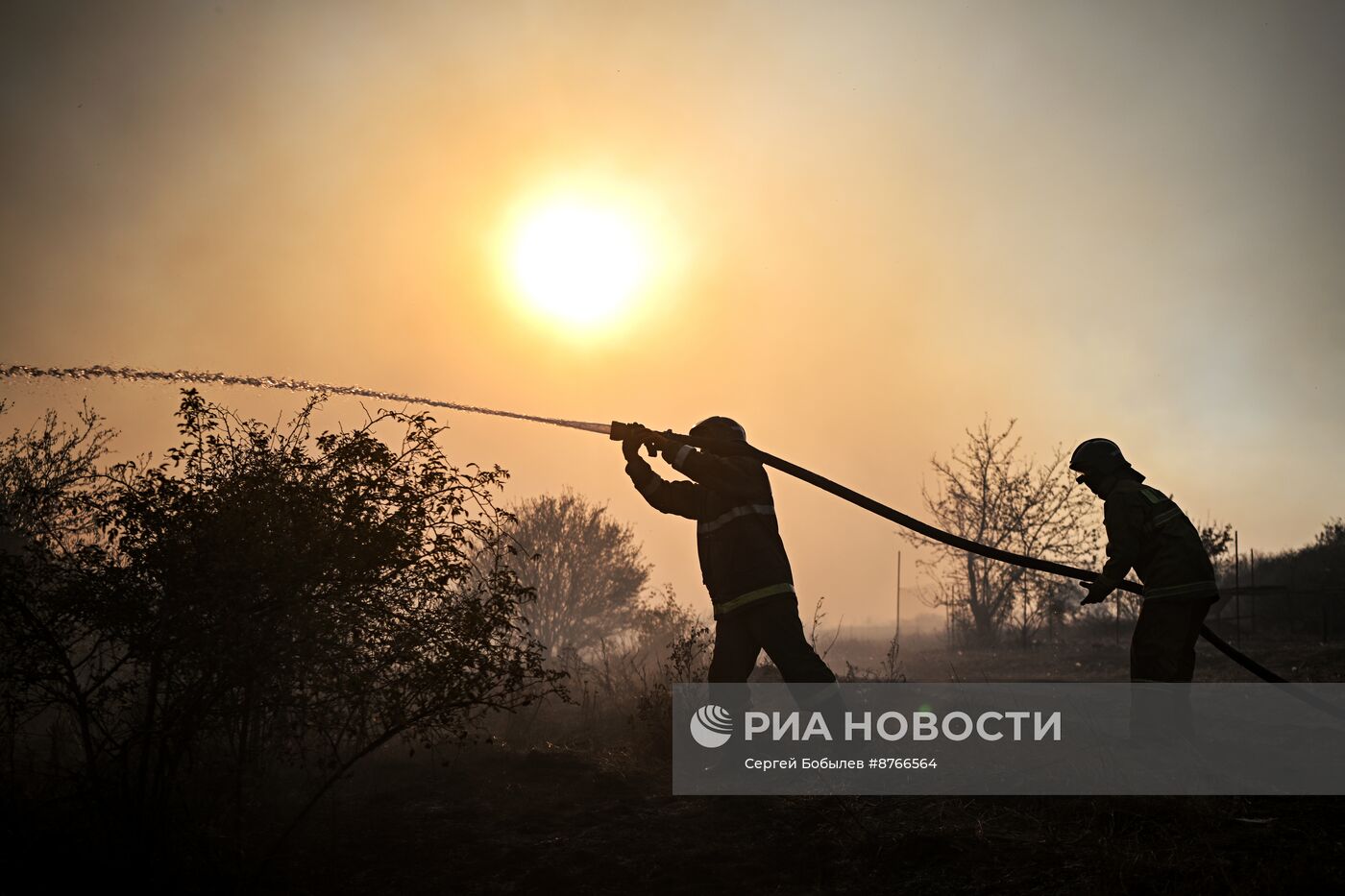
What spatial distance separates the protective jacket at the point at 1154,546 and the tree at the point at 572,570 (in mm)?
22446

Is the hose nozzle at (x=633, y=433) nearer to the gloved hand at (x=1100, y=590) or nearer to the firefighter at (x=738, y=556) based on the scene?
the firefighter at (x=738, y=556)

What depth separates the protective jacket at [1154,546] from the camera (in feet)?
19.8

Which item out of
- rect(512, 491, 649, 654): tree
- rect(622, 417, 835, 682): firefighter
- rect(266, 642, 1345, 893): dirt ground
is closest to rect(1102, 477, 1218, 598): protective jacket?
rect(266, 642, 1345, 893): dirt ground

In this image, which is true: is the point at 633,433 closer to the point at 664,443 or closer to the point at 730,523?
the point at 664,443

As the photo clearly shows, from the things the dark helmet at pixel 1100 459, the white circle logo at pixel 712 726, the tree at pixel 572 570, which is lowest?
the white circle logo at pixel 712 726

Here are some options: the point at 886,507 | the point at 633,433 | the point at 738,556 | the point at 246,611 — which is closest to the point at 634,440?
the point at 633,433

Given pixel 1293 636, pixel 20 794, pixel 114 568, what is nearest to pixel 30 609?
pixel 114 568

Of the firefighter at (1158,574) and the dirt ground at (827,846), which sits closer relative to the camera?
the dirt ground at (827,846)

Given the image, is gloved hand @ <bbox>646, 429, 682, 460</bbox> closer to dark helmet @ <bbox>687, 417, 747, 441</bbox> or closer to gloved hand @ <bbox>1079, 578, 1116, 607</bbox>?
dark helmet @ <bbox>687, 417, 747, 441</bbox>

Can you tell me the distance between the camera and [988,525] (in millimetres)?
31906

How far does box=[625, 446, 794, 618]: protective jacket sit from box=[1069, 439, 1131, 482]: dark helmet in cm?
215

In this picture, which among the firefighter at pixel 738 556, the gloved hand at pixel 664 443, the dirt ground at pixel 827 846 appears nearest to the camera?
the dirt ground at pixel 827 846

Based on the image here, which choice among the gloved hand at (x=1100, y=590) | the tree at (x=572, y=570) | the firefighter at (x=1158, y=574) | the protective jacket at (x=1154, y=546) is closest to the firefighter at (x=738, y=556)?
the gloved hand at (x=1100, y=590)

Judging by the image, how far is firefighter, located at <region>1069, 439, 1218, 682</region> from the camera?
19.5 feet
